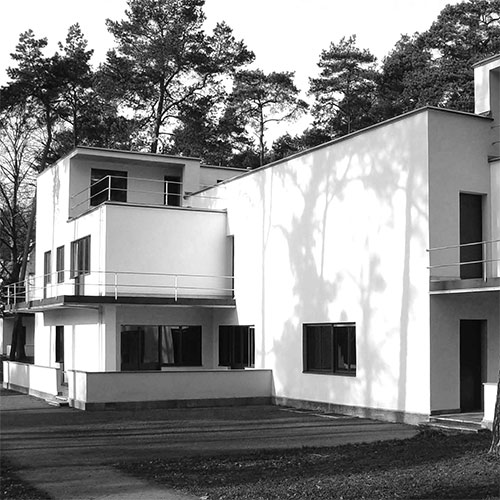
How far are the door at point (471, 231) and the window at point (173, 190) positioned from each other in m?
12.6

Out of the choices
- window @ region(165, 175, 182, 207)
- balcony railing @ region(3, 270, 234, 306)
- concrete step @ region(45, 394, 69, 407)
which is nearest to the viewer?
concrete step @ region(45, 394, 69, 407)

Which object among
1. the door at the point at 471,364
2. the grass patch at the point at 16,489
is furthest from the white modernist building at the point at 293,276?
the grass patch at the point at 16,489

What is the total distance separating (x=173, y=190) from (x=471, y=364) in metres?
14.0

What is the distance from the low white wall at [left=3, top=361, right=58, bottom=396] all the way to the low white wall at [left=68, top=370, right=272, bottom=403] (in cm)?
181

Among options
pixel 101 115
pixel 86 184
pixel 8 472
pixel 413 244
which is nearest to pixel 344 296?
pixel 413 244

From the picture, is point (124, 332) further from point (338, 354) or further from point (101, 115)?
point (101, 115)

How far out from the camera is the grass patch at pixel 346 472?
341 inches

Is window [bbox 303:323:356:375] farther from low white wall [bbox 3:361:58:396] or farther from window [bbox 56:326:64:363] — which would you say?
window [bbox 56:326:64:363]

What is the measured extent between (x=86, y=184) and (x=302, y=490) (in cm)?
1964

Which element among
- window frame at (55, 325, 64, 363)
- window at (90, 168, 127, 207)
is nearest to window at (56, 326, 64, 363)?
window frame at (55, 325, 64, 363)

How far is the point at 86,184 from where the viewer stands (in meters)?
27.0

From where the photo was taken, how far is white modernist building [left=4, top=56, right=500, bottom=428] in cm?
1666

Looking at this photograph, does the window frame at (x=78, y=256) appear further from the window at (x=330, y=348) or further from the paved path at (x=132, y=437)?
the window at (x=330, y=348)

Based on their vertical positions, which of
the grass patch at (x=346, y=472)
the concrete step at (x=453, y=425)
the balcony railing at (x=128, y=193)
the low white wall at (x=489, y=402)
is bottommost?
the concrete step at (x=453, y=425)
